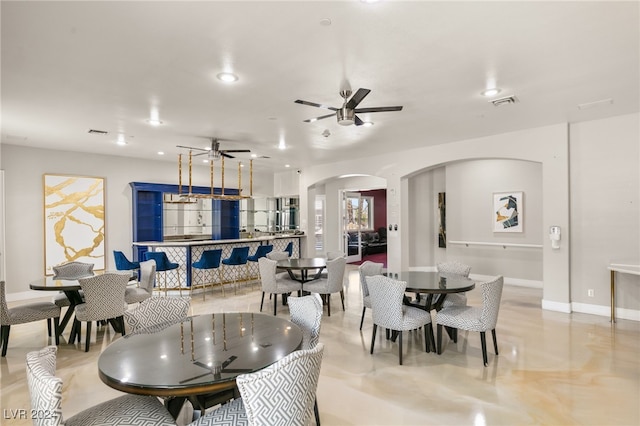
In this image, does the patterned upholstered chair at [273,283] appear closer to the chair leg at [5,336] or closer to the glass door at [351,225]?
the chair leg at [5,336]

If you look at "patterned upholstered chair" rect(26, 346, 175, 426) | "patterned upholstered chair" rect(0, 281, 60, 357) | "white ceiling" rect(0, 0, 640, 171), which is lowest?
"patterned upholstered chair" rect(0, 281, 60, 357)

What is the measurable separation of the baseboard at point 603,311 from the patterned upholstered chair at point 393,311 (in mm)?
3238

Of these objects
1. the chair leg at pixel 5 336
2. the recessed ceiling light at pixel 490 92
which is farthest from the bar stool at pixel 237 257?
the recessed ceiling light at pixel 490 92

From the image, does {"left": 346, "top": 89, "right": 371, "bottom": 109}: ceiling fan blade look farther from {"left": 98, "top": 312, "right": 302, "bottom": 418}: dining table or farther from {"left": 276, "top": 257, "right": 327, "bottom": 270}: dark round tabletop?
{"left": 276, "top": 257, "right": 327, "bottom": 270}: dark round tabletop

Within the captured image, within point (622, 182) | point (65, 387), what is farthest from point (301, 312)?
point (622, 182)

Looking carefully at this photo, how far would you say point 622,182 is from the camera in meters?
5.10

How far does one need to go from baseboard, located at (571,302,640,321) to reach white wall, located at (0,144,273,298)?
9.04 m

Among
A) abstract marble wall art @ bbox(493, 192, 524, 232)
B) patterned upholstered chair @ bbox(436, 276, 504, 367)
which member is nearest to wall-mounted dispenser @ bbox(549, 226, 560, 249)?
abstract marble wall art @ bbox(493, 192, 524, 232)

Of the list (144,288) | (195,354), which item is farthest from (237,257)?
(195,354)

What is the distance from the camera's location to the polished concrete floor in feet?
8.82

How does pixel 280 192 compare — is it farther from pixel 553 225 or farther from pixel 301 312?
pixel 301 312

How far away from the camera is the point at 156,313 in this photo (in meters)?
2.75

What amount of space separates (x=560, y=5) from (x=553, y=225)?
13.7 feet

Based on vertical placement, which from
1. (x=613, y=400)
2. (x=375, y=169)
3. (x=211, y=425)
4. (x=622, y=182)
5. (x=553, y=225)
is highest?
(x=375, y=169)
